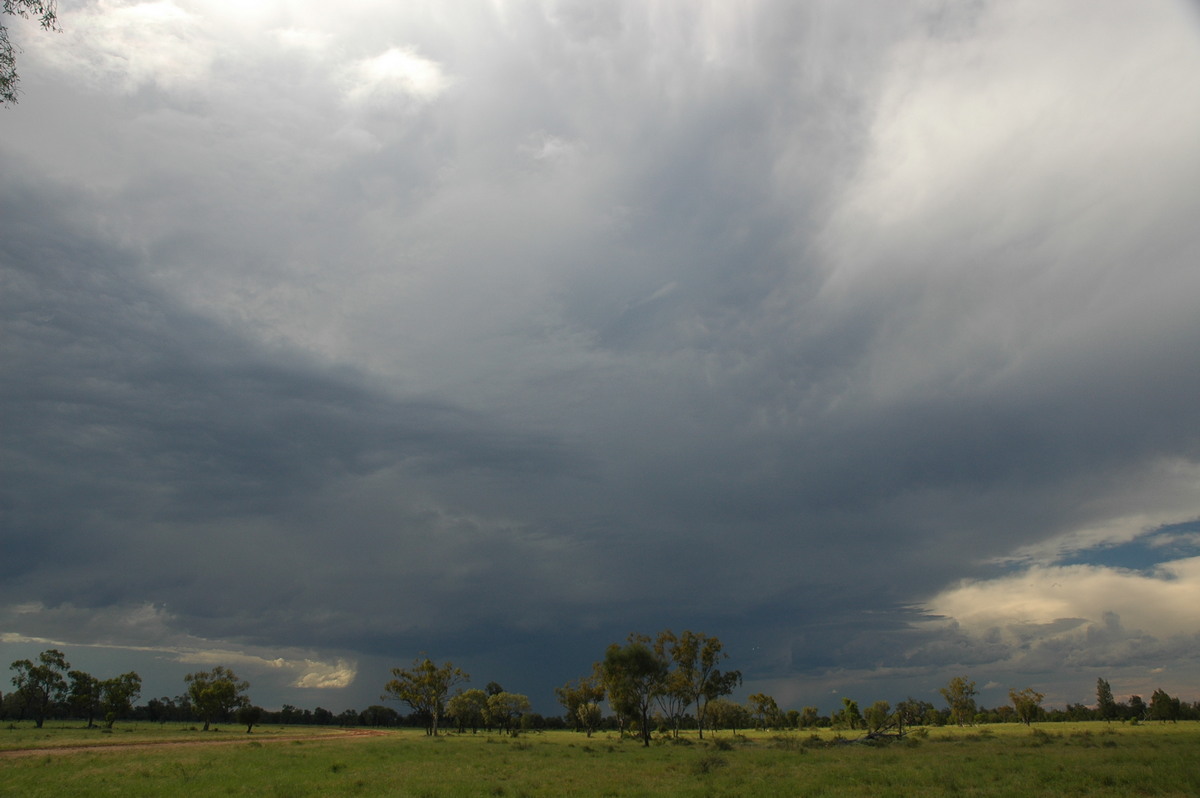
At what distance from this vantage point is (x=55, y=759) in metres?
45.8

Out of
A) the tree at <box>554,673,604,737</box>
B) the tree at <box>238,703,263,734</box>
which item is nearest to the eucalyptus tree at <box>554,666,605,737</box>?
the tree at <box>554,673,604,737</box>

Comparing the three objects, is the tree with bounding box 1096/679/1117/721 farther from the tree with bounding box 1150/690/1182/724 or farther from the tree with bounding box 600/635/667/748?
the tree with bounding box 600/635/667/748

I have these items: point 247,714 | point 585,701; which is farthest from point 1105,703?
point 247,714

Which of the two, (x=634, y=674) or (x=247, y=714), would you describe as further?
(x=247, y=714)

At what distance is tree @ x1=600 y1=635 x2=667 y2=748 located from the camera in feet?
246

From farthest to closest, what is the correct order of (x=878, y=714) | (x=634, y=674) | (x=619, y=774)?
(x=878, y=714) → (x=634, y=674) → (x=619, y=774)

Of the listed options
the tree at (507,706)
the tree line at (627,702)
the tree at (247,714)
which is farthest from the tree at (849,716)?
the tree at (247,714)

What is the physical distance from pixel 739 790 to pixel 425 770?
2072 centimetres

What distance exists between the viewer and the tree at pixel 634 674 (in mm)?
75062

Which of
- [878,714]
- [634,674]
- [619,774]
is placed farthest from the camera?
[878,714]

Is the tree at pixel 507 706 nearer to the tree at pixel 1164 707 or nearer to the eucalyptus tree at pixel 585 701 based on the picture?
the eucalyptus tree at pixel 585 701

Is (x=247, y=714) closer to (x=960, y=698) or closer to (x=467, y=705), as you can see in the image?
(x=467, y=705)

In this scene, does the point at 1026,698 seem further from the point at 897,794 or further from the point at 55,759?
the point at 55,759

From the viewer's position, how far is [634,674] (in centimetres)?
7519
